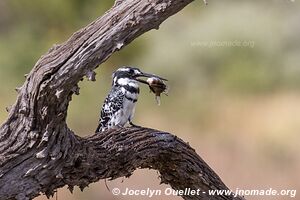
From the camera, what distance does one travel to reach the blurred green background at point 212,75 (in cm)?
970

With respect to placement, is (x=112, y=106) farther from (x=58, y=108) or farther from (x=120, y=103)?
(x=58, y=108)

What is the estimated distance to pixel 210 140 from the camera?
10.0 meters

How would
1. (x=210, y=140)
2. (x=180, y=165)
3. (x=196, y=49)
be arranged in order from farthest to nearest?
1. (x=196, y=49)
2. (x=210, y=140)
3. (x=180, y=165)

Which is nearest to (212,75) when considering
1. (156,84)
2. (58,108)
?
(156,84)

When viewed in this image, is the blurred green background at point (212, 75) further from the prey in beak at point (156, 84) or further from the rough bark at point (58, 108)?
the rough bark at point (58, 108)

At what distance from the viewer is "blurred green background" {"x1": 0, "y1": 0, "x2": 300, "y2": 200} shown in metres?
9.70

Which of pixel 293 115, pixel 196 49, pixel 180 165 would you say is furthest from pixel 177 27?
pixel 180 165

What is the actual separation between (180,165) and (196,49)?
8.26 meters

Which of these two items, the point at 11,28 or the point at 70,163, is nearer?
the point at 70,163

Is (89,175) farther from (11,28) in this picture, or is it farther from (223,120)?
(11,28)

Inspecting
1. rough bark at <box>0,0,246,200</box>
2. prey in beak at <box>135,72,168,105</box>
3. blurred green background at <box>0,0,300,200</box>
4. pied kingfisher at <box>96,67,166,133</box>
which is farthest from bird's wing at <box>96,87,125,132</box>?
blurred green background at <box>0,0,300,200</box>

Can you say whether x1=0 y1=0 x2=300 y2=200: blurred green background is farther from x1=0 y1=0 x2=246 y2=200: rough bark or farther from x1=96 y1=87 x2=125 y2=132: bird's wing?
x1=0 y1=0 x2=246 y2=200: rough bark

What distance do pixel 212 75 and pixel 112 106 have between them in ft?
23.1

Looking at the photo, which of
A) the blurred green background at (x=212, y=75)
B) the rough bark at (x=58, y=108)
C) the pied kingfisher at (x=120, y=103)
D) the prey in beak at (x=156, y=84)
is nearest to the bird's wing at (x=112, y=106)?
the pied kingfisher at (x=120, y=103)
